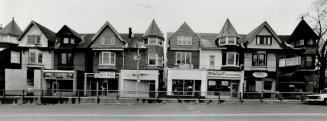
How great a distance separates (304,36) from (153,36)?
69.0ft

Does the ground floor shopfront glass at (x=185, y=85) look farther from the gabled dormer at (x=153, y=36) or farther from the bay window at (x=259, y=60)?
the bay window at (x=259, y=60)

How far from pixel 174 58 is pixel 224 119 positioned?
20994 mm

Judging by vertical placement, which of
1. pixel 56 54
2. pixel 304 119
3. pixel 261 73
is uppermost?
pixel 56 54

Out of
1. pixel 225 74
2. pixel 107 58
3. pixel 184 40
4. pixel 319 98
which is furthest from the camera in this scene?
pixel 184 40

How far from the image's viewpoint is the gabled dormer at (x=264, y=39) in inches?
1340

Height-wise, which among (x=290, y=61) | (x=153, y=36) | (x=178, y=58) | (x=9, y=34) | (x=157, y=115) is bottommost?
(x=157, y=115)

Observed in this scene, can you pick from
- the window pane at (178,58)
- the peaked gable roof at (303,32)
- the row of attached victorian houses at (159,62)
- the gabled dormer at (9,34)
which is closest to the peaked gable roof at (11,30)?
the gabled dormer at (9,34)

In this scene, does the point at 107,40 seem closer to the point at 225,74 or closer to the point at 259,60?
the point at 225,74

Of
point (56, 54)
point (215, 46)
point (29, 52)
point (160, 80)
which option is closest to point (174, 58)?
point (160, 80)

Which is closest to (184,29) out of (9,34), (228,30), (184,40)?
(184,40)

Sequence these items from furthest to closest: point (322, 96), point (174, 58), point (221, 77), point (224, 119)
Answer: point (174, 58), point (221, 77), point (322, 96), point (224, 119)

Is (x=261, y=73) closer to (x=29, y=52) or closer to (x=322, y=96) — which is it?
(x=322, y=96)

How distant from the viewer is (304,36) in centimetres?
3416

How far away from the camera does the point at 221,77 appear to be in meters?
31.9
